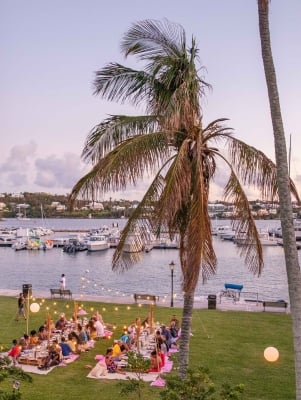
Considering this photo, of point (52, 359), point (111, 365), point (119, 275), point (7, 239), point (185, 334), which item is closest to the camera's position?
point (185, 334)

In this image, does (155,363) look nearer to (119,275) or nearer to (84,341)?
(84,341)

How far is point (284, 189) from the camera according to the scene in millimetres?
7801

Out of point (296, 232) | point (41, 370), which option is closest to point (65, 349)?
point (41, 370)

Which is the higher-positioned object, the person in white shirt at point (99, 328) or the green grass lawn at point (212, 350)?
the person in white shirt at point (99, 328)

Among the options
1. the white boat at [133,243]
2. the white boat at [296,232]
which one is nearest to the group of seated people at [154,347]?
the white boat at [133,243]

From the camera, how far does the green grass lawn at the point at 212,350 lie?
15.1m

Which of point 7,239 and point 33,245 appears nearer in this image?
point 33,245

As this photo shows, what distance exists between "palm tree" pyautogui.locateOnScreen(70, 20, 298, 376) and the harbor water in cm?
3165

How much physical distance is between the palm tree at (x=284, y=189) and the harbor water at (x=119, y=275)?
3384cm

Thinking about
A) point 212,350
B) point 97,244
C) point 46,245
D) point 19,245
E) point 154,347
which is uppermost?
point 154,347

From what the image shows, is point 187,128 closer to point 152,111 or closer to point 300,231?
point 152,111

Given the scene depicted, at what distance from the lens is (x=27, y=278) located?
66125mm

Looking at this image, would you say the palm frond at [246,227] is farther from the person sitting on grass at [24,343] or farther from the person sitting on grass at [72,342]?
the person sitting on grass at [24,343]

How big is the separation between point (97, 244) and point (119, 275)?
1328 inches
